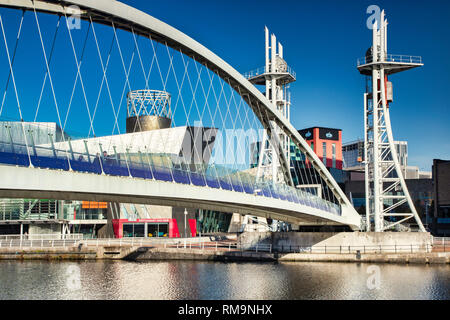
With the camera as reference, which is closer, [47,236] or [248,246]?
[248,246]

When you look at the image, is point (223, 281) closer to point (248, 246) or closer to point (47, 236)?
point (248, 246)

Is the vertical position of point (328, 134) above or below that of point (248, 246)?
above

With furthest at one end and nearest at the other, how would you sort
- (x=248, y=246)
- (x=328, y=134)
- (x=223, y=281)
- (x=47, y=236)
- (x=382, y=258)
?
(x=328, y=134)
(x=47, y=236)
(x=248, y=246)
(x=382, y=258)
(x=223, y=281)

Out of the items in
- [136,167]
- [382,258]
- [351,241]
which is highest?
[136,167]

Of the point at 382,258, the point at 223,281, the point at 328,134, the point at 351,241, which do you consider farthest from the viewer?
the point at 328,134

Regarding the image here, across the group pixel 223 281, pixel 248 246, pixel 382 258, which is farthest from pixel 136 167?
pixel 248 246

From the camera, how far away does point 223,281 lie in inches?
1170

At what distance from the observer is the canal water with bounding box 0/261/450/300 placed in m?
26.2

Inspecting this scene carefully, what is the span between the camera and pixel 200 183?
23.2 meters
